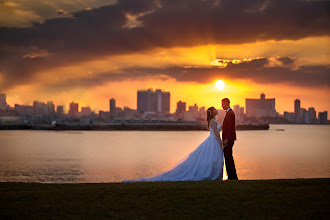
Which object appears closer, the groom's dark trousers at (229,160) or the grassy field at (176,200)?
the grassy field at (176,200)

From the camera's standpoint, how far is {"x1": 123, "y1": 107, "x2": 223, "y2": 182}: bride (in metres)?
13.2

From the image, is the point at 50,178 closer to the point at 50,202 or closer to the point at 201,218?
the point at 50,202

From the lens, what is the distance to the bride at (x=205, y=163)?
13.2 meters

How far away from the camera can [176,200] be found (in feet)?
31.2

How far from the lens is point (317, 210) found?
831cm

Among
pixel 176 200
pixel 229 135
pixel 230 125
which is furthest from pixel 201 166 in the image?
pixel 176 200

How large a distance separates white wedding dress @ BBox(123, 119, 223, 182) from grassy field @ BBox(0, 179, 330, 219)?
3.91ft

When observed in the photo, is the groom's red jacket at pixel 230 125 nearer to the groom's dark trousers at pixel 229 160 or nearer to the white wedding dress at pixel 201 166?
the groom's dark trousers at pixel 229 160

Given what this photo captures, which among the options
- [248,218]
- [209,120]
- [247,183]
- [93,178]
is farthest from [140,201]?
[93,178]

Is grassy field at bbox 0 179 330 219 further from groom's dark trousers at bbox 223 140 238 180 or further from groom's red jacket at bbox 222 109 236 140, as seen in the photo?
groom's red jacket at bbox 222 109 236 140

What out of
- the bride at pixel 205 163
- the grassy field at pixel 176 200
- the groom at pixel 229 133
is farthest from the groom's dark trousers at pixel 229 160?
the grassy field at pixel 176 200

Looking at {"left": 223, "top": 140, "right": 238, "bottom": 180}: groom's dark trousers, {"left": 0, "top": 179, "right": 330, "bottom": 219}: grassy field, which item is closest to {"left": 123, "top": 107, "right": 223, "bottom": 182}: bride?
{"left": 223, "top": 140, "right": 238, "bottom": 180}: groom's dark trousers

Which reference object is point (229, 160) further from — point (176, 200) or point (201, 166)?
point (176, 200)

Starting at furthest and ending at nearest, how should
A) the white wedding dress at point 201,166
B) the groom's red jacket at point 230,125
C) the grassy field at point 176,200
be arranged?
the white wedding dress at point 201,166 → the groom's red jacket at point 230,125 → the grassy field at point 176,200
